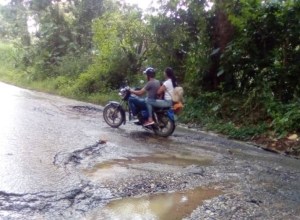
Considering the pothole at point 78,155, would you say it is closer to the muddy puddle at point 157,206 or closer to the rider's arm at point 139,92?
the muddy puddle at point 157,206

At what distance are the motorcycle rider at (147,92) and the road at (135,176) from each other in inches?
23.9

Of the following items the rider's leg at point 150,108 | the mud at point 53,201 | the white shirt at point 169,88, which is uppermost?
the white shirt at point 169,88

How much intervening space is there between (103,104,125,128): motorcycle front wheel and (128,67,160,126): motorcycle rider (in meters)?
0.55

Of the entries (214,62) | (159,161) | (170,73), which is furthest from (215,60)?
(159,161)

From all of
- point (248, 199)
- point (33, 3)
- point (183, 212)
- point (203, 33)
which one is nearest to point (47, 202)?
point (183, 212)

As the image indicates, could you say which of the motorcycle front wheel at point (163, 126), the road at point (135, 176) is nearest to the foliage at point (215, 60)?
the motorcycle front wheel at point (163, 126)

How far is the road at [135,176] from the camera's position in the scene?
464cm

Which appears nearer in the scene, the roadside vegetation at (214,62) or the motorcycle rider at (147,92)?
the motorcycle rider at (147,92)

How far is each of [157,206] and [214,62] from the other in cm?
907

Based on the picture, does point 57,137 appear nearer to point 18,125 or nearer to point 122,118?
point 18,125

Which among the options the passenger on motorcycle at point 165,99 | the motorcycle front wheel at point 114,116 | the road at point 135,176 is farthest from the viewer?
the motorcycle front wheel at point 114,116

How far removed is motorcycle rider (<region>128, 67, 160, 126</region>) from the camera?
926 cm

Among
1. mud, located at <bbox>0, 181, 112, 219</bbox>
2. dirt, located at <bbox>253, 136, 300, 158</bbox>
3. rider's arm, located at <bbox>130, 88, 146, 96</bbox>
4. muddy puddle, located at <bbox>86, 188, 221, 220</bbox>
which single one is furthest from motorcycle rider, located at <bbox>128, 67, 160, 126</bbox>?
mud, located at <bbox>0, 181, 112, 219</bbox>

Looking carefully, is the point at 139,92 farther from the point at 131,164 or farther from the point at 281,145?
the point at 281,145
